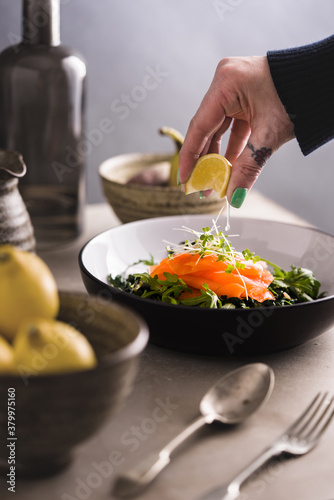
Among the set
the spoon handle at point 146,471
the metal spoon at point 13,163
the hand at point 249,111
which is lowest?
the spoon handle at point 146,471

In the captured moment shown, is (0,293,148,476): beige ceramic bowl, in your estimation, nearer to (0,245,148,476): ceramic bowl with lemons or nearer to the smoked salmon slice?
(0,245,148,476): ceramic bowl with lemons

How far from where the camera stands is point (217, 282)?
112cm

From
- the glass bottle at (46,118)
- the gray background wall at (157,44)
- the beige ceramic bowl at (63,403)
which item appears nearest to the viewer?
the beige ceramic bowl at (63,403)

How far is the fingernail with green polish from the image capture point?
123cm

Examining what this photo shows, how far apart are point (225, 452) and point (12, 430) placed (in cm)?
30

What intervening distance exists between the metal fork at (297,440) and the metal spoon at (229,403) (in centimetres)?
7

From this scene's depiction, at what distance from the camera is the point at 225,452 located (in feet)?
2.60

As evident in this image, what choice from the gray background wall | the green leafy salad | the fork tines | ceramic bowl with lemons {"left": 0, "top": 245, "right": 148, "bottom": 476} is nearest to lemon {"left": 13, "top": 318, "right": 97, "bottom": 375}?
ceramic bowl with lemons {"left": 0, "top": 245, "right": 148, "bottom": 476}

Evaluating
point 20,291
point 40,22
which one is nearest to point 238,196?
point 20,291

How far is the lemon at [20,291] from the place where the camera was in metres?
0.68

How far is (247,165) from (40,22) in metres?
0.79

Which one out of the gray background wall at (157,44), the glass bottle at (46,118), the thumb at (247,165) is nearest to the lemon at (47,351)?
the thumb at (247,165)

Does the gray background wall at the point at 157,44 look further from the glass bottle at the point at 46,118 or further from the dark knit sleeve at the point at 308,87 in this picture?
the dark knit sleeve at the point at 308,87

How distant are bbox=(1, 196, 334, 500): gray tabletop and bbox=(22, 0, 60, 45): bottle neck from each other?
991 millimetres
